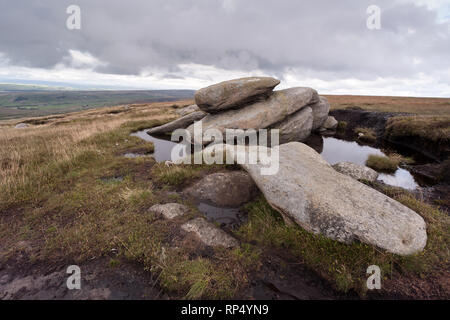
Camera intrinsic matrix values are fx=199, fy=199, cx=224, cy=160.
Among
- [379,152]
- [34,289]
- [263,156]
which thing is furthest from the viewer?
[379,152]

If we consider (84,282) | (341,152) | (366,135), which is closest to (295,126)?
(341,152)

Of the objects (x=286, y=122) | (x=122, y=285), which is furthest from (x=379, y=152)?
(x=122, y=285)

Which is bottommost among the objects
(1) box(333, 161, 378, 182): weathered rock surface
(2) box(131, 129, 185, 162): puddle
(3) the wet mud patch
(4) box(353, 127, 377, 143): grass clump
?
(3) the wet mud patch

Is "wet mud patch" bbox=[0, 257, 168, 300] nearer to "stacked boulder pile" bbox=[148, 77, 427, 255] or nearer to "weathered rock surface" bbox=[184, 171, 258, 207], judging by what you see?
"weathered rock surface" bbox=[184, 171, 258, 207]

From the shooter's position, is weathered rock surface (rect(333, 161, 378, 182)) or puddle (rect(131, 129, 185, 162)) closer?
weathered rock surface (rect(333, 161, 378, 182))

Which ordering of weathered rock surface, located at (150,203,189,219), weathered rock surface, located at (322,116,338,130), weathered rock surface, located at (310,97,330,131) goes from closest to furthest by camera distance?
weathered rock surface, located at (150,203,189,219) < weathered rock surface, located at (310,97,330,131) < weathered rock surface, located at (322,116,338,130)

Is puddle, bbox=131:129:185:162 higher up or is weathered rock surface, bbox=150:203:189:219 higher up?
puddle, bbox=131:129:185:162

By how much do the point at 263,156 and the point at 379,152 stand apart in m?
16.0

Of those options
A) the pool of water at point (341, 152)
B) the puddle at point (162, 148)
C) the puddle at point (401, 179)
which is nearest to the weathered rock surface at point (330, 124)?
the pool of water at point (341, 152)

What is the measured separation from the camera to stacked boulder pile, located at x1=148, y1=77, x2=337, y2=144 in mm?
19078

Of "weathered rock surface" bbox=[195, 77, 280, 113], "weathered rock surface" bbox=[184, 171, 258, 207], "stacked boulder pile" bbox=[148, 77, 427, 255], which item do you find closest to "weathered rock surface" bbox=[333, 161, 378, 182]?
"stacked boulder pile" bbox=[148, 77, 427, 255]

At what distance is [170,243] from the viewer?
647 cm

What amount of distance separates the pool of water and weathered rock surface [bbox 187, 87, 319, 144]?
3967mm
